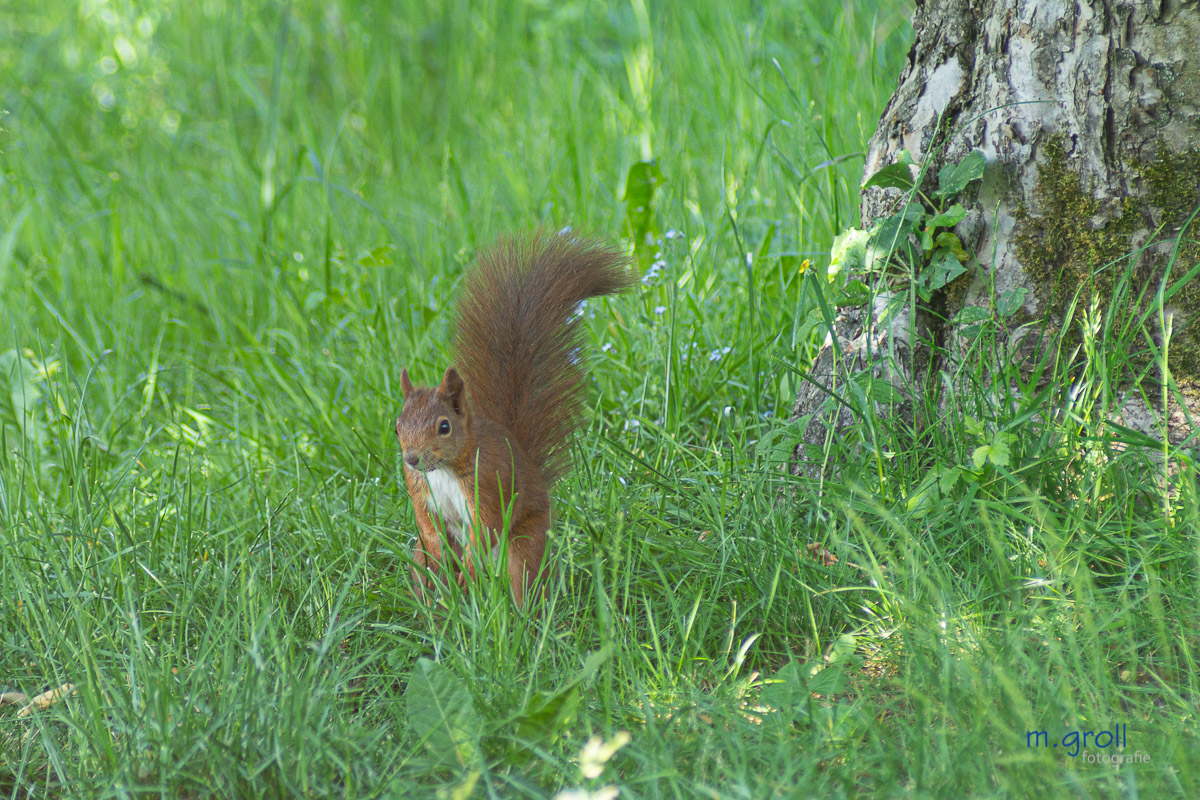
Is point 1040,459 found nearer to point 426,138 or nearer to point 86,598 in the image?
point 86,598

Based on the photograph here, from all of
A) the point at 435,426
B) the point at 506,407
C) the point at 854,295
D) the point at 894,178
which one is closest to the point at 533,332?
the point at 506,407

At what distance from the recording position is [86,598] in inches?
70.9

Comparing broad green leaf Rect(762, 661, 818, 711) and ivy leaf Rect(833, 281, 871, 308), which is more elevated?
ivy leaf Rect(833, 281, 871, 308)

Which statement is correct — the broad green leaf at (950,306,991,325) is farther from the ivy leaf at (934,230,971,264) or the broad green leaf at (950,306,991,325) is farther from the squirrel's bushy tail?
the squirrel's bushy tail

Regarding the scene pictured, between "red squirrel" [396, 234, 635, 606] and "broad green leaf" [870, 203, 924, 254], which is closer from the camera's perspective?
"red squirrel" [396, 234, 635, 606]

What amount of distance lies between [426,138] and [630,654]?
3.34m

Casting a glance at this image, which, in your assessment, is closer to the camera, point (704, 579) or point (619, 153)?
point (704, 579)

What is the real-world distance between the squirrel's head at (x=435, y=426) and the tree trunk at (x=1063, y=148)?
817mm

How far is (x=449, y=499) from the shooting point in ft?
6.38

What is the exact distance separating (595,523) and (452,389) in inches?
16.9

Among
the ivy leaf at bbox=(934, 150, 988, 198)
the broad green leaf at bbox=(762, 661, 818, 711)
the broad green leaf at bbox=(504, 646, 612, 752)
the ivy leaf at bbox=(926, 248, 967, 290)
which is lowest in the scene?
the broad green leaf at bbox=(762, 661, 818, 711)

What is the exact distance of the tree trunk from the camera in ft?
6.08

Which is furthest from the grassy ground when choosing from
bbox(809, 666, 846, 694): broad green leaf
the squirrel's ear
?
the squirrel's ear

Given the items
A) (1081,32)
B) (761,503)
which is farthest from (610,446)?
(1081,32)
